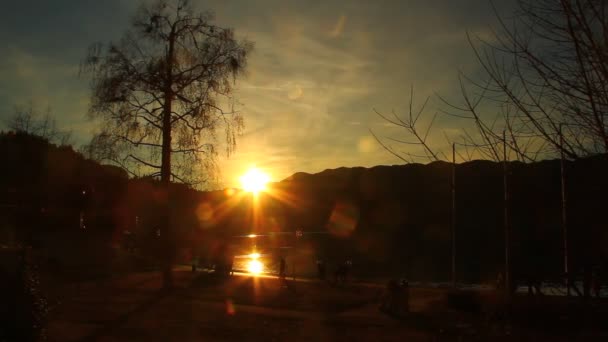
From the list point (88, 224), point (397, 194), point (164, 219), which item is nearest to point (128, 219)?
point (88, 224)

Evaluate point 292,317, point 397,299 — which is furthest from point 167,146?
point 397,299

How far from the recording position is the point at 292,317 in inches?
749

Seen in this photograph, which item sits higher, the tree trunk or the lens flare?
the tree trunk

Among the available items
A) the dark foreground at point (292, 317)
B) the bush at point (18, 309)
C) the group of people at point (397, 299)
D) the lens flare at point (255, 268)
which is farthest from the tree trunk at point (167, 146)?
the lens flare at point (255, 268)

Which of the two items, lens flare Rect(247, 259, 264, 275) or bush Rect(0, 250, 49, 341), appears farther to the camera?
lens flare Rect(247, 259, 264, 275)

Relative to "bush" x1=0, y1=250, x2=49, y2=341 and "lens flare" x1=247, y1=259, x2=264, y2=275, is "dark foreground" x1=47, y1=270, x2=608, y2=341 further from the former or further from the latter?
"lens flare" x1=247, y1=259, x2=264, y2=275

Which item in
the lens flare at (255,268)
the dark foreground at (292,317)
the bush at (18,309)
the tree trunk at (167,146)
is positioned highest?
the tree trunk at (167,146)

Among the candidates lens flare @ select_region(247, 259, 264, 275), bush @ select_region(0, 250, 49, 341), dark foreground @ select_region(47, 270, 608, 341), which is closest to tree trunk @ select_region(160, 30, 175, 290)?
dark foreground @ select_region(47, 270, 608, 341)

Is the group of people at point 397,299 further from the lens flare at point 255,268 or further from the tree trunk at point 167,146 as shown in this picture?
the lens flare at point 255,268

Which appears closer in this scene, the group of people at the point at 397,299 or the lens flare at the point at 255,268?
the group of people at the point at 397,299

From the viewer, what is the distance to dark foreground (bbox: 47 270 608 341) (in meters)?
14.7

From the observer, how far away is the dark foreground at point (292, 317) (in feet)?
48.3

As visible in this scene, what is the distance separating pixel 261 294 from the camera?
Answer: 83.6 ft

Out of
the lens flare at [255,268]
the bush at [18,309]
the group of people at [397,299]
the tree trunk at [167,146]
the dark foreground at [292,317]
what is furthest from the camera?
the lens flare at [255,268]
